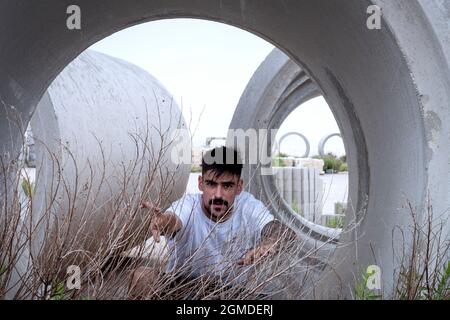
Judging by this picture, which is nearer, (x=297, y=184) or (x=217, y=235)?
(x=217, y=235)

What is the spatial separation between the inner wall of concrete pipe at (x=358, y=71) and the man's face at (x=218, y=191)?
0.61 meters

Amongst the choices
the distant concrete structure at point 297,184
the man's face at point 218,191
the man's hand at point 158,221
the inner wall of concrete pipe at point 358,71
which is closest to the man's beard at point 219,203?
the man's face at point 218,191

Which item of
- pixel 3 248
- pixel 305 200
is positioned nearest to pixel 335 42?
pixel 3 248

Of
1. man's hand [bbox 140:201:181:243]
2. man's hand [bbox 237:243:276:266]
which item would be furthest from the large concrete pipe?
man's hand [bbox 237:243:276:266]

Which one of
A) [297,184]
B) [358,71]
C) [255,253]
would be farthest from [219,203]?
[297,184]

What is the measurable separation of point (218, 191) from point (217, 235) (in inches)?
9.8

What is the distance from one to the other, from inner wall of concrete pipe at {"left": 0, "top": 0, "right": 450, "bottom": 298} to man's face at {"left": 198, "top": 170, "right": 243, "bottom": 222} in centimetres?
61

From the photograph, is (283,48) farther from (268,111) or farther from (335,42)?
(268,111)

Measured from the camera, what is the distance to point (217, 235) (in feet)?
10.2

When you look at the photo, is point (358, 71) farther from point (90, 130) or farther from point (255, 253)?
point (90, 130)

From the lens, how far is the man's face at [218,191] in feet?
10.5

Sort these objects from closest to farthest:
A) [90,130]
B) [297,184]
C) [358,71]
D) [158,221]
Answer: [158,221] < [358,71] < [90,130] < [297,184]

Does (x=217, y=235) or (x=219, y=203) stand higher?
(x=219, y=203)

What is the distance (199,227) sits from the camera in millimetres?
3191
